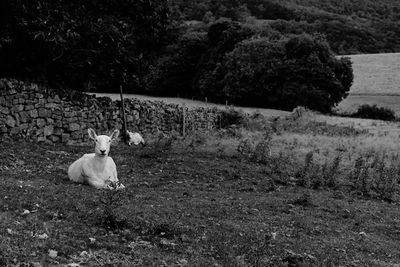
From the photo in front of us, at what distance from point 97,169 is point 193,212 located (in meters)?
2.81

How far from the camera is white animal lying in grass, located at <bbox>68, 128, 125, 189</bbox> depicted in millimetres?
→ 11945

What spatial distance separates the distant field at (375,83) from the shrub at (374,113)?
2488mm

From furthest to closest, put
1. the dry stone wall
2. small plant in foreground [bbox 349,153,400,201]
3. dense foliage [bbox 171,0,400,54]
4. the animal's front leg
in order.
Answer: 1. dense foliage [bbox 171,0,400,54]
2. the dry stone wall
3. small plant in foreground [bbox 349,153,400,201]
4. the animal's front leg

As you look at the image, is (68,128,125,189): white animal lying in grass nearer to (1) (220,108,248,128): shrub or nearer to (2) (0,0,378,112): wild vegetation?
(2) (0,0,378,112): wild vegetation

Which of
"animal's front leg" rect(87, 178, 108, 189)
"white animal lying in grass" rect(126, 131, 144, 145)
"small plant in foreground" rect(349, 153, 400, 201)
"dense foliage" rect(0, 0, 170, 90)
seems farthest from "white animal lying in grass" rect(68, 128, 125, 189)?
"white animal lying in grass" rect(126, 131, 144, 145)

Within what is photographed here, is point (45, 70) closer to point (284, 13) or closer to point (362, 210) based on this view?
point (362, 210)

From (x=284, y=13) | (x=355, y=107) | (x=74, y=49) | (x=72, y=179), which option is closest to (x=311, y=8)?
(x=284, y=13)

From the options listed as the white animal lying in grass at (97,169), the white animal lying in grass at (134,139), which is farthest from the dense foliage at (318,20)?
the white animal lying in grass at (97,169)

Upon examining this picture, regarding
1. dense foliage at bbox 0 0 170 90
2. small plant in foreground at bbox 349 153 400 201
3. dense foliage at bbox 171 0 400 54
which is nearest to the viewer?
small plant in foreground at bbox 349 153 400 201

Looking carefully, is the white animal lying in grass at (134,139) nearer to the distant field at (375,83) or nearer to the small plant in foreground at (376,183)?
Answer: the small plant in foreground at (376,183)

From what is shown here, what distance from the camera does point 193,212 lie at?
10.5 metres

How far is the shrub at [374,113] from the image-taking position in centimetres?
5831

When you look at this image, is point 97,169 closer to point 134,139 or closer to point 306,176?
point 306,176

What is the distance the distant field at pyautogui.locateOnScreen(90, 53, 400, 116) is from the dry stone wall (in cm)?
4286
